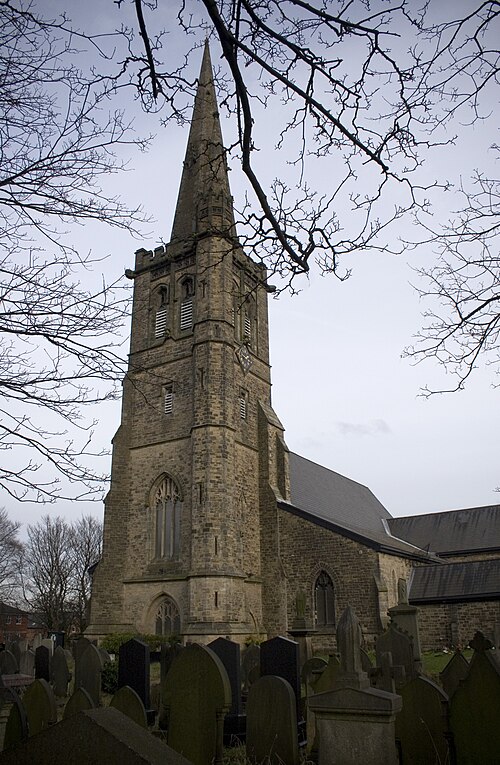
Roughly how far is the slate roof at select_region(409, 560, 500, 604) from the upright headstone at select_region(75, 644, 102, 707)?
13.4 meters

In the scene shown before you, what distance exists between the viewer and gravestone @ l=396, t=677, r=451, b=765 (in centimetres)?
562

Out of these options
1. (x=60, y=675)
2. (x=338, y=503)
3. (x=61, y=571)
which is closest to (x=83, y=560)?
(x=61, y=571)

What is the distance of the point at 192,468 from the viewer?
67.2 feet

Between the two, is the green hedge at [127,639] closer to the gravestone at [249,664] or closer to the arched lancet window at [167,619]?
the arched lancet window at [167,619]

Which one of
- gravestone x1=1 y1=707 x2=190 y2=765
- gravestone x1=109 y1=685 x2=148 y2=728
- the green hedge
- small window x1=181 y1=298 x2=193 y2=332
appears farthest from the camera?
small window x1=181 y1=298 x2=193 y2=332

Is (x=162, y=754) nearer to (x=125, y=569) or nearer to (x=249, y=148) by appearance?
(x=249, y=148)

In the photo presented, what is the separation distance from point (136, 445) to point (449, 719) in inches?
744

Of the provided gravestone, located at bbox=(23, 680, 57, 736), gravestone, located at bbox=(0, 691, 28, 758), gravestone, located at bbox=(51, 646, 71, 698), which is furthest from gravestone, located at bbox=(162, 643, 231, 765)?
gravestone, located at bbox=(51, 646, 71, 698)

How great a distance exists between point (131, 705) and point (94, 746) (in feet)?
14.1

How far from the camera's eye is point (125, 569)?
70.4 feet

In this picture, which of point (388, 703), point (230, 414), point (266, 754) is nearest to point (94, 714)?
point (388, 703)

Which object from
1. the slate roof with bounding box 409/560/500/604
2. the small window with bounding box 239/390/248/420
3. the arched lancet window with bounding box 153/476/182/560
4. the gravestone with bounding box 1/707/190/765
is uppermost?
the small window with bounding box 239/390/248/420

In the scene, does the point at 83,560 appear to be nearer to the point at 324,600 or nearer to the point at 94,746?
the point at 324,600

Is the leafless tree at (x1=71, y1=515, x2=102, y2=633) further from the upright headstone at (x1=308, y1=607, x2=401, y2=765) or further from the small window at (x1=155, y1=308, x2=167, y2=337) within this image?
the upright headstone at (x1=308, y1=607, x2=401, y2=765)
